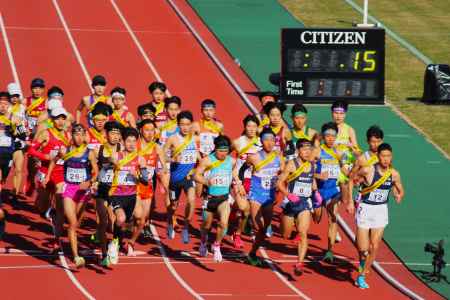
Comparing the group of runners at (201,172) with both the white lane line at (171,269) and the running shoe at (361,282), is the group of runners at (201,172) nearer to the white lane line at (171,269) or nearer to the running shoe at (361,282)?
the running shoe at (361,282)

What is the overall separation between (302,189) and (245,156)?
2019 millimetres

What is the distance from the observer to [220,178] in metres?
18.8

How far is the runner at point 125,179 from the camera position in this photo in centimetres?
1841

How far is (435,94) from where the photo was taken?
106ft

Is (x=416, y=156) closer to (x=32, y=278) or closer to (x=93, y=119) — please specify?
(x=93, y=119)

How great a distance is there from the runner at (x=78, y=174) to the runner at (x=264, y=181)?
7.93 feet

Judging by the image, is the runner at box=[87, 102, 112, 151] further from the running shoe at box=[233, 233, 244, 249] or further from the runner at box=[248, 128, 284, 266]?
the running shoe at box=[233, 233, 244, 249]

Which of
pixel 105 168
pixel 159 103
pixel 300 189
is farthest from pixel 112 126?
pixel 159 103

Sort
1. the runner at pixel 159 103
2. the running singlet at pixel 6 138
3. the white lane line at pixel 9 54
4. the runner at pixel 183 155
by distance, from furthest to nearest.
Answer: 1. the white lane line at pixel 9 54
2. the runner at pixel 159 103
3. the running singlet at pixel 6 138
4. the runner at pixel 183 155

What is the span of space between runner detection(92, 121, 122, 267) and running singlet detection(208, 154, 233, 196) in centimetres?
147

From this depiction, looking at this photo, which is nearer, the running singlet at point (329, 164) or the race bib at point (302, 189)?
the race bib at point (302, 189)

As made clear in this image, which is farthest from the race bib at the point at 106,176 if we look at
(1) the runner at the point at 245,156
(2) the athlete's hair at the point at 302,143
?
(2) the athlete's hair at the point at 302,143

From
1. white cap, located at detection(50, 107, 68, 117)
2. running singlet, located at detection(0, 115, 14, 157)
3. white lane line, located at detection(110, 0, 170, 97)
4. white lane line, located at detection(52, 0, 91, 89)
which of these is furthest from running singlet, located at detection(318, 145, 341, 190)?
white lane line, located at detection(52, 0, 91, 89)

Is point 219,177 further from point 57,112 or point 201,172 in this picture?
point 57,112
